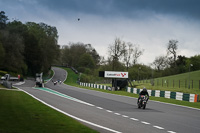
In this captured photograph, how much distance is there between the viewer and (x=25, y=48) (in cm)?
10381

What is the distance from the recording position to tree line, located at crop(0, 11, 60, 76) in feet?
276

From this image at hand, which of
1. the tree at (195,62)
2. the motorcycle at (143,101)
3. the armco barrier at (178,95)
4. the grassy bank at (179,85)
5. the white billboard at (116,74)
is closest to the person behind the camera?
the motorcycle at (143,101)

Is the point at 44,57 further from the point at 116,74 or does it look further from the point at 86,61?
the point at 116,74

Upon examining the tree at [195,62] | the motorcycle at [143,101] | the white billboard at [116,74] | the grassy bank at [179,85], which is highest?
the tree at [195,62]

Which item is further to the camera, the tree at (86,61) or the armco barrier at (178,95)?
the tree at (86,61)

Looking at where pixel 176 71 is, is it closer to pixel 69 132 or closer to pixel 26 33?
pixel 26 33

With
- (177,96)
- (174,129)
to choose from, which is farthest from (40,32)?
(174,129)

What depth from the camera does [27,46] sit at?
104 meters

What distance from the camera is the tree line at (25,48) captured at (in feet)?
276

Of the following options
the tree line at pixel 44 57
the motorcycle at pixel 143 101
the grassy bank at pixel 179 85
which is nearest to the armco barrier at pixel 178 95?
the grassy bank at pixel 179 85

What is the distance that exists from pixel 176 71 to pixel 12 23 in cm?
5922

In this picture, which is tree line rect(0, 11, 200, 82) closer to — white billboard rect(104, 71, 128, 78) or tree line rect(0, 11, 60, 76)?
tree line rect(0, 11, 60, 76)

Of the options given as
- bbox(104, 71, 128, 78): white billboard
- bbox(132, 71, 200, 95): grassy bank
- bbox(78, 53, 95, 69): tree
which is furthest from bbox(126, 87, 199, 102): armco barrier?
bbox(78, 53, 95, 69): tree

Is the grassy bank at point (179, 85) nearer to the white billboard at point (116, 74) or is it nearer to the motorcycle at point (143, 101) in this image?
the white billboard at point (116, 74)
